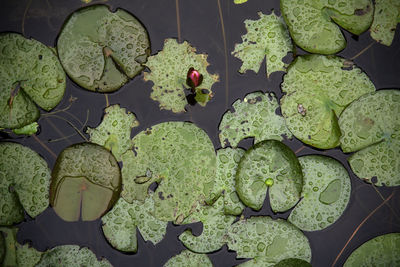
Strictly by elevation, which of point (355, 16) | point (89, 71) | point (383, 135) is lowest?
point (383, 135)

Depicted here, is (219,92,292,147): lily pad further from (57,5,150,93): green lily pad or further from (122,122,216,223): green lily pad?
(57,5,150,93): green lily pad

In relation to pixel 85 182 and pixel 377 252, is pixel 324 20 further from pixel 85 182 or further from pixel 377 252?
pixel 85 182

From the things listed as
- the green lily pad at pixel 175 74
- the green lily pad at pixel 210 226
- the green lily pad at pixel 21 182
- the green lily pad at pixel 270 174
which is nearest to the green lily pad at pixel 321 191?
the green lily pad at pixel 270 174

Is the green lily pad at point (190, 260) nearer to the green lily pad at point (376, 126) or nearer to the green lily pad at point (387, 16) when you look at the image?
the green lily pad at point (376, 126)

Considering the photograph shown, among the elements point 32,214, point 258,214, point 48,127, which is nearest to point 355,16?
point 258,214

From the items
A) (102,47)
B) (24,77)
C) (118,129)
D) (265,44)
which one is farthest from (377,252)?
(24,77)

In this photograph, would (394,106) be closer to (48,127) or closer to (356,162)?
(356,162)
